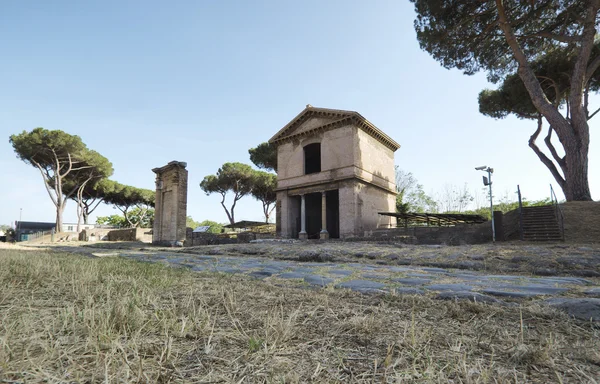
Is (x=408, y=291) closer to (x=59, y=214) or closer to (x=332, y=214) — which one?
(x=332, y=214)

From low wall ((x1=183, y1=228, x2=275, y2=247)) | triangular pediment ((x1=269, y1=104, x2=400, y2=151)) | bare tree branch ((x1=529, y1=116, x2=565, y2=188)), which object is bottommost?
low wall ((x1=183, y1=228, x2=275, y2=247))

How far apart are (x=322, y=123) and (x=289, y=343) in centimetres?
1794

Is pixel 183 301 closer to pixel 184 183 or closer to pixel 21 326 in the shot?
pixel 21 326

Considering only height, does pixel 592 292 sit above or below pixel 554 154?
below

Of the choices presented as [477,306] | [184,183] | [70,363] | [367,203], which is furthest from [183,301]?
[367,203]

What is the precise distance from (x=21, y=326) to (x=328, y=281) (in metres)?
2.17

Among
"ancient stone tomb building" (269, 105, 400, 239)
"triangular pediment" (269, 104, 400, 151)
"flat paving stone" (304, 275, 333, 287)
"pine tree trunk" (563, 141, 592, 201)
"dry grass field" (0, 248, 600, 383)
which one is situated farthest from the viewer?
"triangular pediment" (269, 104, 400, 151)

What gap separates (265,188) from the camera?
32.4 m

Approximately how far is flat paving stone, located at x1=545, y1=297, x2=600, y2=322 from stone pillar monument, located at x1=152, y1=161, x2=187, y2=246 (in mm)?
12903

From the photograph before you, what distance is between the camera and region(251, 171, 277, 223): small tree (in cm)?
3170

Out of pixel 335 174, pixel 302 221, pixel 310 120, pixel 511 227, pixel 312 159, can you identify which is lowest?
pixel 511 227

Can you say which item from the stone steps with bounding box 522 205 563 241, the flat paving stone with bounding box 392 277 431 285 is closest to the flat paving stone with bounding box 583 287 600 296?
the flat paving stone with bounding box 392 277 431 285

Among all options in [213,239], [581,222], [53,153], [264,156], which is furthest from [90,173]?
[581,222]

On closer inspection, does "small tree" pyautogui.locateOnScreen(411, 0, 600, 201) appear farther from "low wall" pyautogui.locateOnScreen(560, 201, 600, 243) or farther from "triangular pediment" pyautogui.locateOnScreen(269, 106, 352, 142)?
"triangular pediment" pyautogui.locateOnScreen(269, 106, 352, 142)
